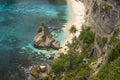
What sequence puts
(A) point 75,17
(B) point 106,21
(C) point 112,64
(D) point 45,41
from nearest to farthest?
1. (C) point 112,64
2. (B) point 106,21
3. (D) point 45,41
4. (A) point 75,17

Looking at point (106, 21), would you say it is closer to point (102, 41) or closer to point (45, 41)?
point (102, 41)

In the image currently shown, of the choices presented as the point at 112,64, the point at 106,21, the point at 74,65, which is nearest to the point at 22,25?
the point at 74,65

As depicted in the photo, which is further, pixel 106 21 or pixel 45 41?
pixel 45 41

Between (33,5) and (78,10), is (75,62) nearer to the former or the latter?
(78,10)

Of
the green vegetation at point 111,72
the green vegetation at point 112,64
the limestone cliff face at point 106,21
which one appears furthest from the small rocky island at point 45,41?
the green vegetation at point 111,72

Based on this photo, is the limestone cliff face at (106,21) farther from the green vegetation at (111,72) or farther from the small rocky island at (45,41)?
the small rocky island at (45,41)

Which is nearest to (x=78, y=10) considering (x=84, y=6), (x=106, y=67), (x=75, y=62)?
(x=84, y=6)
